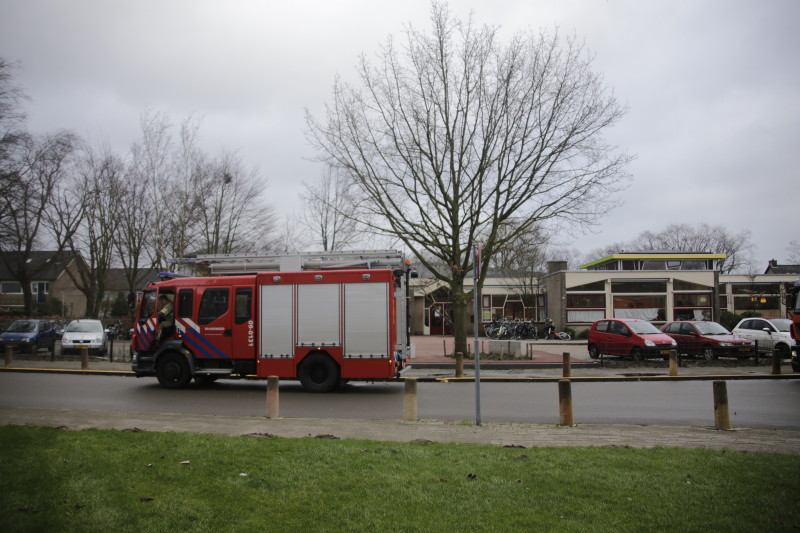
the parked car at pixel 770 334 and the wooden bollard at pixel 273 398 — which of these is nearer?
the wooden bollard at pixel 273 398

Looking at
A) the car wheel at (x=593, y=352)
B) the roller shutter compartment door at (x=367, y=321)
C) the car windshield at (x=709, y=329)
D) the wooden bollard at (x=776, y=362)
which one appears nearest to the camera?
the roller shutter compartment door at (x=367, y=321)

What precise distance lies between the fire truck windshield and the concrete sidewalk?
4.50 meters

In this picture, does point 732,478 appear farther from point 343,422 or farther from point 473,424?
point 343,422

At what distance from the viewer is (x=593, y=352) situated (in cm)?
2158

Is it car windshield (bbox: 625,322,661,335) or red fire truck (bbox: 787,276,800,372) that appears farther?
car windshield (bbox: 625,322,661,335)

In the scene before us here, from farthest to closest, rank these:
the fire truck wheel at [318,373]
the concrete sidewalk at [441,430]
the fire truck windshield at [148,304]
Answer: the fire truck windshield at [148,304]
the fire truck wheel at [318,373]
the concrete sidewalk at [441,430]

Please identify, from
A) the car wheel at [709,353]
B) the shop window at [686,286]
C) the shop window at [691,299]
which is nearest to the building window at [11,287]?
the shop window at [686,286]

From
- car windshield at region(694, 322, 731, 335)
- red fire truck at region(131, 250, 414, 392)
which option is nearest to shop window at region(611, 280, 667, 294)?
car windshield at region(694, 322, 731, 335)

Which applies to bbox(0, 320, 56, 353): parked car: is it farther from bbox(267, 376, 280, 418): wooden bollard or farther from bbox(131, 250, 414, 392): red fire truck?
bbox(267, 376, 280, 418): wooden bollard

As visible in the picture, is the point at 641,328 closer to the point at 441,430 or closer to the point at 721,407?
the point at 721,407

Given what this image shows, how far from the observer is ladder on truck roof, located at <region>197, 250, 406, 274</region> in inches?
512

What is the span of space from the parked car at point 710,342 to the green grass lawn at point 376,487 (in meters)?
15.4

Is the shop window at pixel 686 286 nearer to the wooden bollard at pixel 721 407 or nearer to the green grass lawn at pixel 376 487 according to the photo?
the wooden bollard at pixel 721 407

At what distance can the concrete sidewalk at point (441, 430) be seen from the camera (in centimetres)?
712
